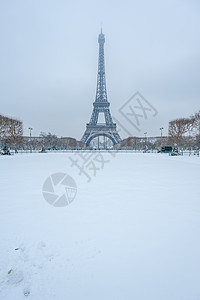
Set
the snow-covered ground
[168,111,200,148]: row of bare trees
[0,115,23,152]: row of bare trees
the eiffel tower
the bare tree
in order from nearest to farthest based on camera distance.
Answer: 1. the snow-covered ground
2. [168,111,200,148]: row of bare trees
3. [0,115,23,152]: row of bare trees
4. the bare tree
5. the eiffel tower

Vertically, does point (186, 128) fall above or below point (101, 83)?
below

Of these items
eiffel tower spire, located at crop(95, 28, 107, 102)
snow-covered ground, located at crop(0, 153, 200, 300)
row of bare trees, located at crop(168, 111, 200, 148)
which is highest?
eiffel tower spire, located at crop(95, 28, 107, 102)

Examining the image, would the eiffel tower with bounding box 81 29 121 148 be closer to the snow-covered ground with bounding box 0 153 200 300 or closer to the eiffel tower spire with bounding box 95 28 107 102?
the eiffel tower spire with bounding box 95 28 107 102

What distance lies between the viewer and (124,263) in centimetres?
231

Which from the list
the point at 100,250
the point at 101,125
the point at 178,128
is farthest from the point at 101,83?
the point at 100,250

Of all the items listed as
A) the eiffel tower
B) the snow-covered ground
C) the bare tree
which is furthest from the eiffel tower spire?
the snow-covered ground

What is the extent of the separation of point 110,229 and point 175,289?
1451mm

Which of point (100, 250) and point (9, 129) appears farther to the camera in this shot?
point (9, 129)

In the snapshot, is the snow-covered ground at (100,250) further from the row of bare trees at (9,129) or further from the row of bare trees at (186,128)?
the row of bare trees at (9,129)

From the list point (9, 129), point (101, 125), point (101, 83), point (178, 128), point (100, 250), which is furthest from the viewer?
point (101, 83)

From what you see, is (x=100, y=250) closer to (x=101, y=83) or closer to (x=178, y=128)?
(x=178, y=128)

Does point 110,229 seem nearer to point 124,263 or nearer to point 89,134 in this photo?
point 124,263

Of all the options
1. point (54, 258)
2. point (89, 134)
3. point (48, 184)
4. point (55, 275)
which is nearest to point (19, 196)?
point (48, 184)

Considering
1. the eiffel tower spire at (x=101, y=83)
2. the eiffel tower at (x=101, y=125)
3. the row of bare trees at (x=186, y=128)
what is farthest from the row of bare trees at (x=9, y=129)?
the row of bare trees at (x=186, y=128)
